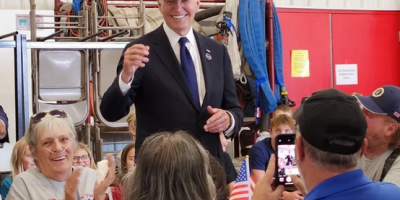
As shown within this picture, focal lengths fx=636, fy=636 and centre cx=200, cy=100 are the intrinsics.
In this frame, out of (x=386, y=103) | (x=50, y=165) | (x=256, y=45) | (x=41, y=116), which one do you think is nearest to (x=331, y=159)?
(x=386, y=103)

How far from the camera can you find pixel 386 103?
2629 millimetres

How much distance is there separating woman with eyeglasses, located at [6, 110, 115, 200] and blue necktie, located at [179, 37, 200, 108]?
0.57 m

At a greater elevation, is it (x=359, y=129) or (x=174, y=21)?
(x=174, y=21)

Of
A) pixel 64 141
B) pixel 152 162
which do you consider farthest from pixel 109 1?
pixel 152 162

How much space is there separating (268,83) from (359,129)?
5263mm

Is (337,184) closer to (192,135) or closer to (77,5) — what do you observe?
(192,135)

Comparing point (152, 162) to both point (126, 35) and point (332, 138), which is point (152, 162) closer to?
point (332, 138)

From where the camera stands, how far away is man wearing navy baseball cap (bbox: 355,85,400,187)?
2.62m

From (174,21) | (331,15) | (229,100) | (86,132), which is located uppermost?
(331,15)

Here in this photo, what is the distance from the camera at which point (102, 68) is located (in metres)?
6.04

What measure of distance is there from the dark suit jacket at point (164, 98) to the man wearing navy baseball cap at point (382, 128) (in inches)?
22.8

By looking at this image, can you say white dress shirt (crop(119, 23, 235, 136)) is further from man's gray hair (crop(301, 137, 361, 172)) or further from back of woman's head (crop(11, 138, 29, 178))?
back of woman's head (crop(11, 138, 29, 178))

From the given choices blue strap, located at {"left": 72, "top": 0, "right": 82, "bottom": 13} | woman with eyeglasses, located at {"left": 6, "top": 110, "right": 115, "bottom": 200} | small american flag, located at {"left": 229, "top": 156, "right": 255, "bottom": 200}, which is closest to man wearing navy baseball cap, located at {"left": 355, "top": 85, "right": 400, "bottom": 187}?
small american flag, located at {"left": 229, "top": 156, "right": 255, "bottom": 200}

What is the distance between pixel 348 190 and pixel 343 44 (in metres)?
6.85
